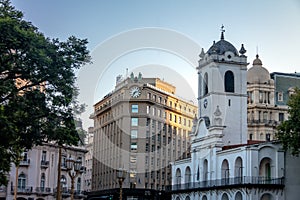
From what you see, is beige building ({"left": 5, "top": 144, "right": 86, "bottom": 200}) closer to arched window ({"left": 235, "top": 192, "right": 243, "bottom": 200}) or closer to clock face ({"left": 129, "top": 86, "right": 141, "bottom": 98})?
clock face ({"left": 129, "top": 86, "right": 141, "bottom": 98})

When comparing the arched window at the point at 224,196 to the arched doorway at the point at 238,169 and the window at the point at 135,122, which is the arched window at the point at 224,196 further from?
the window at the point at 135,122

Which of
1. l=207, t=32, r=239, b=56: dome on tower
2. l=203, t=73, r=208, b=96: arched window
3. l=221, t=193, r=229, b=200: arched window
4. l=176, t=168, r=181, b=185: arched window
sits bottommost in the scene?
l=221, t=193, r=229, b=200: arched window

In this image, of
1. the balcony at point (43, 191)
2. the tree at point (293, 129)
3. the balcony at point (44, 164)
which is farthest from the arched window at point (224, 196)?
the balcony at point (44, 164)

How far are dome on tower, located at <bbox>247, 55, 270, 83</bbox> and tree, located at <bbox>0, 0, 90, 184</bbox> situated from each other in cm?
6227

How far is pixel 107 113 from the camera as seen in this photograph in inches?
4601

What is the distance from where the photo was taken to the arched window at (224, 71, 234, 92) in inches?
3022

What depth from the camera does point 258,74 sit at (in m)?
94.6

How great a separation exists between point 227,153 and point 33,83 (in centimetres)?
3805

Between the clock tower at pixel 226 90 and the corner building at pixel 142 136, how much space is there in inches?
1117

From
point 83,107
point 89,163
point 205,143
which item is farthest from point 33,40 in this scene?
point 89,163

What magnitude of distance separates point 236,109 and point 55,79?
150 ft

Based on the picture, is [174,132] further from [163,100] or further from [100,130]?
[100,130]

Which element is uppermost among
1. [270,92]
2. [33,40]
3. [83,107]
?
[270,92]

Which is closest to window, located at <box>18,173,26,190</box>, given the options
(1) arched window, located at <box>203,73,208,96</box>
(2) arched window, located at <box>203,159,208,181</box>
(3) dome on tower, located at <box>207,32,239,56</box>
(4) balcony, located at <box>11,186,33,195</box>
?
(4) balcony, located at <box>11,186,33,195</box>
